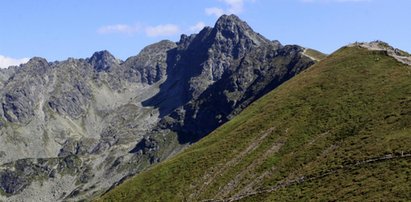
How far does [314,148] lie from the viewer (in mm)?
99438

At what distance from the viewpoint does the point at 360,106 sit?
109m

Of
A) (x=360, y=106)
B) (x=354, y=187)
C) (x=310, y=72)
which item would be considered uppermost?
(x=310, y=72)

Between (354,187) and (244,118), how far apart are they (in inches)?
2307

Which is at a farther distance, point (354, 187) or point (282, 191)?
point (282, 191)

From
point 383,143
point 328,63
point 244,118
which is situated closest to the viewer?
point 383,143

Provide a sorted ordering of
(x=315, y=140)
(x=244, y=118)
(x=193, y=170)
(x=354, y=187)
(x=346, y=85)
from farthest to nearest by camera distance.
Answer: (x=244, y=118) < (x=346, y=85) < (x=193, y=170) < (x=315, y=140) < (x=354, y=187)

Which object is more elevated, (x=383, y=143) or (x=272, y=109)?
(x=272, y=109)

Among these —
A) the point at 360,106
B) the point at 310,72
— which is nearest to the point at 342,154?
the point at 360,106

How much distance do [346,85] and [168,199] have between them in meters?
51.2

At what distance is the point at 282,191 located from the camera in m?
88.7

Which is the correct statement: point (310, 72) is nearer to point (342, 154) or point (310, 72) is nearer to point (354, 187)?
point (342, 154)

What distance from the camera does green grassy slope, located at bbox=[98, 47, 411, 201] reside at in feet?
271

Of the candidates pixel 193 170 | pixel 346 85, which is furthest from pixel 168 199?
pixel 346 85

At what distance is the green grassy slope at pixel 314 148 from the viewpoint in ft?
271
